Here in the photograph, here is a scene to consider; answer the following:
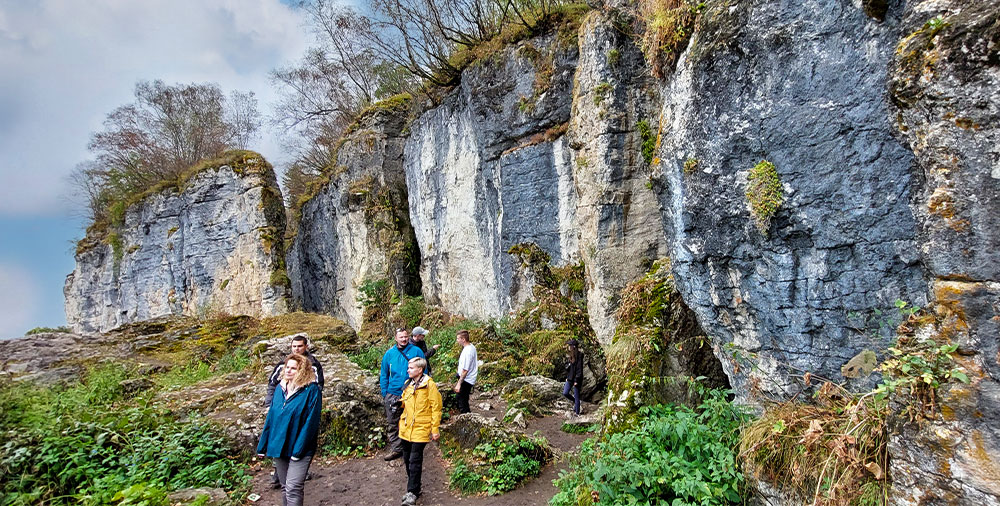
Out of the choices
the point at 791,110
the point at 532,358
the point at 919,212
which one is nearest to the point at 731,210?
→ the point at 791,110

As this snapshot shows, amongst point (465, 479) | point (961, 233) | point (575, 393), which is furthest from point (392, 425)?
point (961, 233)

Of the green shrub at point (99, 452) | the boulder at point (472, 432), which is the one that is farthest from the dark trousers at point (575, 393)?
the green shrub at point (99, 452)

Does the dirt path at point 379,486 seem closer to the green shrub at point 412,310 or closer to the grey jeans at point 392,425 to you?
the grey jeans at point 392,425

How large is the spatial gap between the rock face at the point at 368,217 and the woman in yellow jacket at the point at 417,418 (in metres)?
13.2

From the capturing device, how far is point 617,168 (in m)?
10.2

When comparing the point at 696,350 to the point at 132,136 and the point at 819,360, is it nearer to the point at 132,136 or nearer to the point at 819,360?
the point at 819,360

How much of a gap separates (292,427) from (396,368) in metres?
1.96

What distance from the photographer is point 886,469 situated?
3.07 m

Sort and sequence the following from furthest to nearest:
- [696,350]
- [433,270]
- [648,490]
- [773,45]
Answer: [433,270] → [696,350] → [773,45] → [648,490]

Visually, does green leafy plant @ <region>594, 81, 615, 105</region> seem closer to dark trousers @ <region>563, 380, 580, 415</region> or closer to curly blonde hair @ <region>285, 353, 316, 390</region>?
dark trousers @ <region>563, 380, 580, 415</region>

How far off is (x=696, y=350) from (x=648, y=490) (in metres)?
2.52

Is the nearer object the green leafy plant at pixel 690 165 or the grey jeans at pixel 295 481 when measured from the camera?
the grey jeans at pixel 295 481

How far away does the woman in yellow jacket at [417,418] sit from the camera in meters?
5.04

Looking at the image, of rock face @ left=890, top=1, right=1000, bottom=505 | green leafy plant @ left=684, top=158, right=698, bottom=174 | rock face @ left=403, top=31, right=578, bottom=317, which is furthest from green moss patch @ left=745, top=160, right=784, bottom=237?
rock face @ left=403, top=31, right=578, bottom=317
